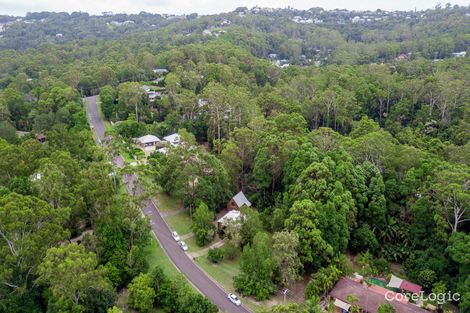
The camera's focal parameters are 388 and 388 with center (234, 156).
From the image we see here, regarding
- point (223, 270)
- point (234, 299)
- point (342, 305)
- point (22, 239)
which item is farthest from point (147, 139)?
point (342, 305)

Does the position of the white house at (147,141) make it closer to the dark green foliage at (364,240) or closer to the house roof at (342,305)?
the dark green foliage at (364,240)

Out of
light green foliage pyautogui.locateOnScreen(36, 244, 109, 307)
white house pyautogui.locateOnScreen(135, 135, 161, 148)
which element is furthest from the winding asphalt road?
white house pyautogui.locateOnScreen(135, 135, 161, 148)

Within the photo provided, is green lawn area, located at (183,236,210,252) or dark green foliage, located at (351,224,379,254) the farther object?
green lawn area, located at (183,236,210,252)

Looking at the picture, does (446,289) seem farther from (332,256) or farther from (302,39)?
(302,39)

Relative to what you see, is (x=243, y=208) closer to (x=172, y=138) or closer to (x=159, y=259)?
(x=159, y=259)

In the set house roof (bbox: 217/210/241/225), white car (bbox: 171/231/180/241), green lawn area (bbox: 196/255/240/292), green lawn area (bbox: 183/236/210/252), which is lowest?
green lawn area (bbox: 196/255/240/292)

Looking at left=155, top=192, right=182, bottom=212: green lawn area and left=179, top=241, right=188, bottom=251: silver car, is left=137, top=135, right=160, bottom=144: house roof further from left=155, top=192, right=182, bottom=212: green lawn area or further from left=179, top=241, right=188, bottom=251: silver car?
left=179, top=241, right=188, bottom=251: silver car
